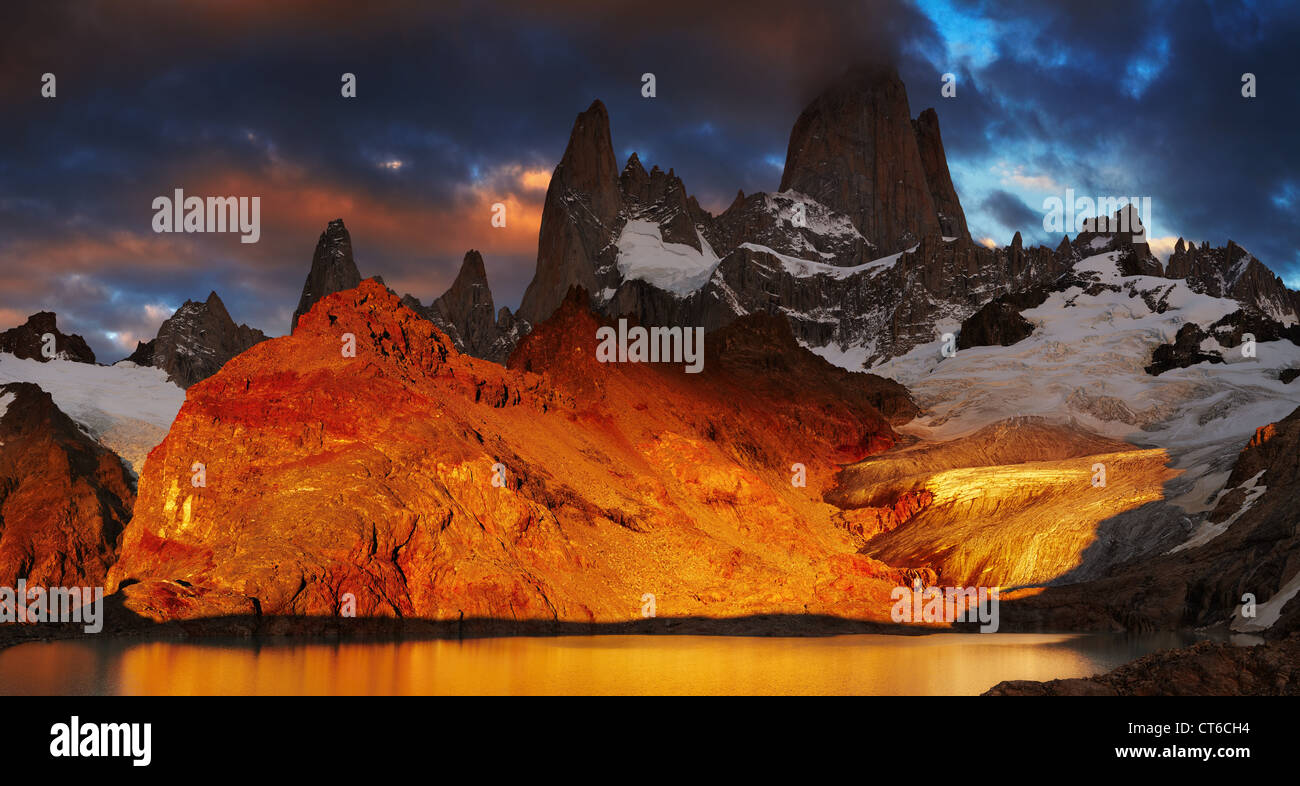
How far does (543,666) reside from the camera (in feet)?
178

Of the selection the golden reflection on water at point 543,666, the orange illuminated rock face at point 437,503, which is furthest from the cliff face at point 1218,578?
the golden reflection on water at point 543,666

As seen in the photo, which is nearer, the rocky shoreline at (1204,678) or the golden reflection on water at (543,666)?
the rocky shoreline at (1204,678)

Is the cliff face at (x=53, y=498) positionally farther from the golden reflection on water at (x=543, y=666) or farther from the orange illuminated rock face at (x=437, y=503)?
the golden reflection on water at (x=543, y=666)

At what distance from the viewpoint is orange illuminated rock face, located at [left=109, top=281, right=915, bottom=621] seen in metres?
76.8

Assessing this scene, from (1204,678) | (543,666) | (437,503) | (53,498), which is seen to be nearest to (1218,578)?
(437,503)

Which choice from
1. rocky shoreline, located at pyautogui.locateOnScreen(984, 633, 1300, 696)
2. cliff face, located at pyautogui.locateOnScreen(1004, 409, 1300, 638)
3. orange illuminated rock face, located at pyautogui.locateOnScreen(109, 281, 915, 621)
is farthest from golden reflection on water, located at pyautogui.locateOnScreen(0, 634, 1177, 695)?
cliff face, located at pyautogui.locateOnScreen(1004, 409, 1300, 638)

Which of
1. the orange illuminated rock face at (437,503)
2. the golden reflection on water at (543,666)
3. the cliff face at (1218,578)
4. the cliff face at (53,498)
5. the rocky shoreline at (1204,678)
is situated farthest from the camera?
the cliff face at (53,498)

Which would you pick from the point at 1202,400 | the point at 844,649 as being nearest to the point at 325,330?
the point at 844,649

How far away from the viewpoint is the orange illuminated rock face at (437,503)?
76.8 m

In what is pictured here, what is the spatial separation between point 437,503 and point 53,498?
94353 millimetres

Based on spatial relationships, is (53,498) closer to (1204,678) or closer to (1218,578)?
(1218,578)

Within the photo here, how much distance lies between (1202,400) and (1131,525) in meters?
90.8

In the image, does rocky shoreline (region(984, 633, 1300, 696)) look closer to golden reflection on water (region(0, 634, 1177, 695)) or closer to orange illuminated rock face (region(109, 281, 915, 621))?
golden reflection on water (region(0, 634, 1177, 695))

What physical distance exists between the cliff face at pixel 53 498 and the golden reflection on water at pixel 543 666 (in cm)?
8939
